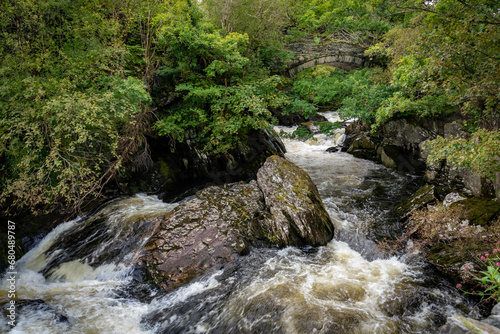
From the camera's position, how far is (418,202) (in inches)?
282

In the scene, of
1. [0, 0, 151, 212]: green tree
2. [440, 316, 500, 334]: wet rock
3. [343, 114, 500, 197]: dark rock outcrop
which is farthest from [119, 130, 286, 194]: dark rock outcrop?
[440, 316, 500, 334]: wet rock

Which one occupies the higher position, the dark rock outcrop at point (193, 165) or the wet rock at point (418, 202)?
the dark rock outcrop at point (193, 165)

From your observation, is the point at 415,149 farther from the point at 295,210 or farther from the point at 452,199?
the point at 295,210

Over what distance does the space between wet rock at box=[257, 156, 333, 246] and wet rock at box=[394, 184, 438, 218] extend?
242 centimetres

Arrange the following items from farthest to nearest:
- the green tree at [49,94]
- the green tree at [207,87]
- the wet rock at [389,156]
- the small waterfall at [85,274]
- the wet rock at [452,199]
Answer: the wet rock at [389,156] < the green tree at [207,87] < the wet rock at [452,199] < the green tree at [49,94] < the small waterfall at [85,274]

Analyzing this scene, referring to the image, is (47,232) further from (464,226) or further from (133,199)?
(464,226)

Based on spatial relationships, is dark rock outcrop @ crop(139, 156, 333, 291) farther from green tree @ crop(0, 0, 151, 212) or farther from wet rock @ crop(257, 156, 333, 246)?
green tree @ crop(0, 0, 151, 212)

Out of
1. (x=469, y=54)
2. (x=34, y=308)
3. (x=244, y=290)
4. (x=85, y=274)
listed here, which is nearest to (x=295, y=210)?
(x=244, y=290)

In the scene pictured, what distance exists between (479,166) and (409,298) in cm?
290

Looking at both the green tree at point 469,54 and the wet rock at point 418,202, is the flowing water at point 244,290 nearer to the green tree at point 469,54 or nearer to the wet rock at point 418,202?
the wet rock at point 418,202

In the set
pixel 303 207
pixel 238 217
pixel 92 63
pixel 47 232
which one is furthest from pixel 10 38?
pixel 303 207

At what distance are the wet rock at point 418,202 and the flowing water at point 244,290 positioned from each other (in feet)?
1.53

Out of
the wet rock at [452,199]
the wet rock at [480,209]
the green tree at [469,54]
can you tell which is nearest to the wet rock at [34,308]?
the green tree at [469,54]

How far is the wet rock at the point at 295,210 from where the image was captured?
20.8 feet
